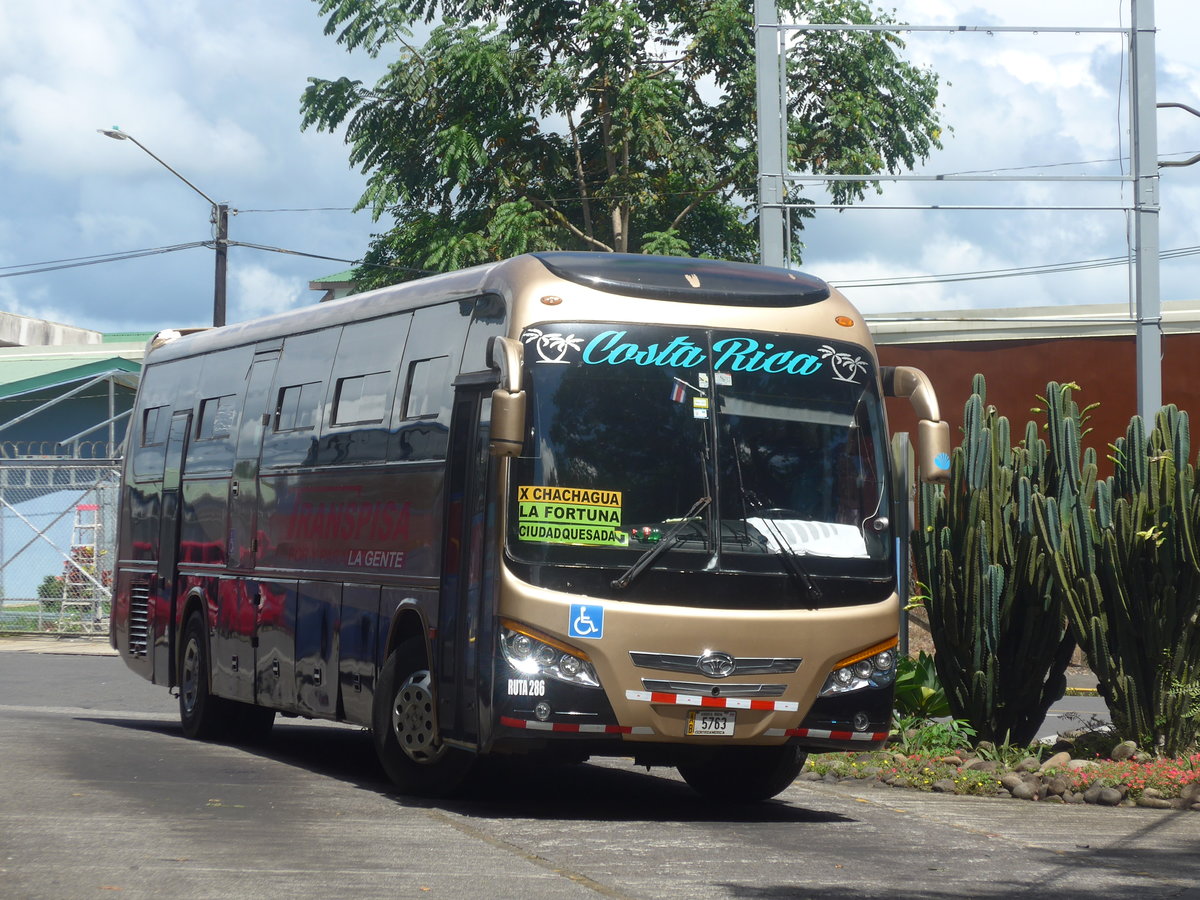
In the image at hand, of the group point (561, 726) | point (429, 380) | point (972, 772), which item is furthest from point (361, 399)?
A: point (972, 772)

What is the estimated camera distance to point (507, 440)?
916 centimetres

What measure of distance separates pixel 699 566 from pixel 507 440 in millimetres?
1290

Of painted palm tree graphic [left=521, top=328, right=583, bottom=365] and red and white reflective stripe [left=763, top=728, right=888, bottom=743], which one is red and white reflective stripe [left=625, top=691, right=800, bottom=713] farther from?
painted palm tree graphic [left=521, top=328, right=583, bottom=365]

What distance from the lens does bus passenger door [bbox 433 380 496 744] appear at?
9617 millimetres

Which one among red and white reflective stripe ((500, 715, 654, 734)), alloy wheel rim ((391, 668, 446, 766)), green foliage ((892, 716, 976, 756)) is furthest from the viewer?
green foliage ((892, 716, 976, 756))

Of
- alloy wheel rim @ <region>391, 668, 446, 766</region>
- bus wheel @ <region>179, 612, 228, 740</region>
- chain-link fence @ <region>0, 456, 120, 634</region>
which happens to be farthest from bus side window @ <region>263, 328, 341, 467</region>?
chain-link fence @ <region>0, 456, 120, 634</region>

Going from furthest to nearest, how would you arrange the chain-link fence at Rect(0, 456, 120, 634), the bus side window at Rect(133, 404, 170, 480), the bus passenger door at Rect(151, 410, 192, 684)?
the chain-link fence at Rect(0, 456, 120, 634), the bus side window at Rect(133, 404, 170, 480), the bus passenger door at Rect(151, 410, 192, 684)

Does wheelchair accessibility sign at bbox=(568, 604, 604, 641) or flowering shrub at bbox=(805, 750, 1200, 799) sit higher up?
wheelchair accessibility sign at bbox=(568, 604, 604, 641)

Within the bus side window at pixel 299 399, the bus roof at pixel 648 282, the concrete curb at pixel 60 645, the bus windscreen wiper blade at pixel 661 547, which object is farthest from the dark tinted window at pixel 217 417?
the concrete curb at pixel 60 645

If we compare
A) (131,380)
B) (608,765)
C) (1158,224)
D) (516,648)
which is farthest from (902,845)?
(131,380)

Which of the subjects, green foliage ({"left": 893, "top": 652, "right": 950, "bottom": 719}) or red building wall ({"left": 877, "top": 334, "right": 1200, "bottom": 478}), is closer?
green foliage ({"left": 893, "top": 652, "right": 950, "bottom": 719})

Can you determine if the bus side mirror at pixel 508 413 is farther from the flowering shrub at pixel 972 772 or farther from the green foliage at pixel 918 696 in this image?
the green foliage at pixel 918 696

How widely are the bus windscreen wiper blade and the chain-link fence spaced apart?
18540 millimetres

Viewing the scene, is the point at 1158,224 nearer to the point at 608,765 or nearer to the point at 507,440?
the point at 608,765
